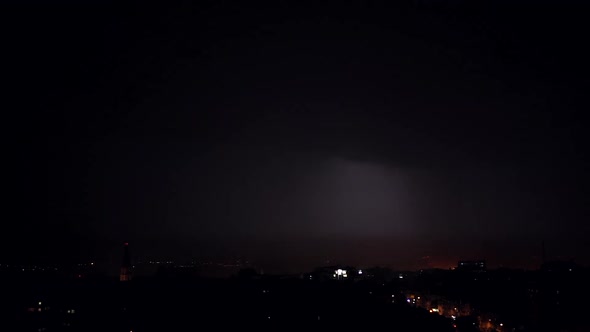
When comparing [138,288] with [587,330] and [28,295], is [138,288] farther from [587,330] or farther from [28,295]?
[587,330]

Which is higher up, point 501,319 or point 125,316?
point 125,316

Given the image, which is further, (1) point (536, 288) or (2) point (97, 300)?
(1) point (536, 288)

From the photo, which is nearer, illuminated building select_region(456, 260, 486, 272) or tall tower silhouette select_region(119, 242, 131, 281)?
tall tower silhouette select_region(119, 242, 131, 281)

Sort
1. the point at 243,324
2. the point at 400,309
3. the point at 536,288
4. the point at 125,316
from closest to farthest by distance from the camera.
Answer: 1. the point at 125,316
2. the point at 243,324
3. the point at 400,309
4. the point at 536,288

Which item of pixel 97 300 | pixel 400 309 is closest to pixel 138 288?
pixel 97 300

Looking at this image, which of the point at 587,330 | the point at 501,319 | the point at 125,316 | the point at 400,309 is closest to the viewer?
the point at 125,316

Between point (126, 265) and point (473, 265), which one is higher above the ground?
point (126, 265)

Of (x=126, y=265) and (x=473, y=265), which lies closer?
(x=126, y=265)

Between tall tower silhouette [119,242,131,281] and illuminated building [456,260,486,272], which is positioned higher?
tall tower silhouette [119,242,131,281]

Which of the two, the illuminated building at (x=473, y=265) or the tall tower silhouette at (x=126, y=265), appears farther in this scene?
the illuminated building at (x=473, y=265)

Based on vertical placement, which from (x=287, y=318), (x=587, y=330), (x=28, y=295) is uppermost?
(x=28, y=295)

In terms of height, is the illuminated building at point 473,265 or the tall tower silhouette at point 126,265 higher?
the tall tower silhouette at point 126,265
